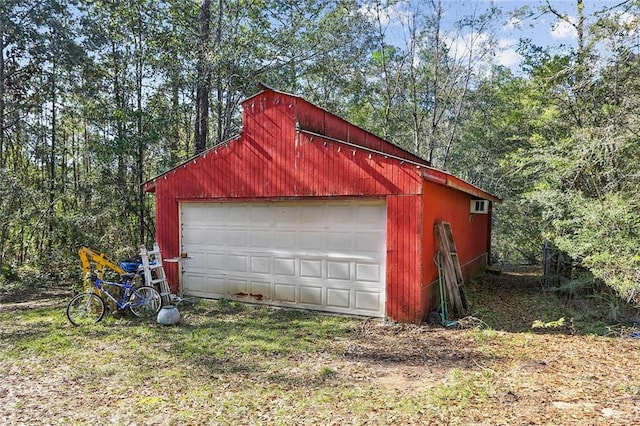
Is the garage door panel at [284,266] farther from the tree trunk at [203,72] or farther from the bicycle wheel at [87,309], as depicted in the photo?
the tree trunk at [203,72]

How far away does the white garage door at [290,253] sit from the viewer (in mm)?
7059

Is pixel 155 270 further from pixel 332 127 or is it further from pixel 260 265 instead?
pixel 332 127

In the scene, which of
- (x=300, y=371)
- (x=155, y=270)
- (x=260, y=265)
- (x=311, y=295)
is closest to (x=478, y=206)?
(x=311, y=295)

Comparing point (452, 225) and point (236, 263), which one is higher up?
point (452, 225)

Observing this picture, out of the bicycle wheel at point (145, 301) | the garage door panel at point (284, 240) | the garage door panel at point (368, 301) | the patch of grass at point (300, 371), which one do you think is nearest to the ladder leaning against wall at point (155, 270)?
the bicycle wheel at point (145, 301)

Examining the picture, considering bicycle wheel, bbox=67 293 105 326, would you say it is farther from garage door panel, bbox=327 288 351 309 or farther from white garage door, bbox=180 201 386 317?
garage door panel, bbox=327 288 351 309

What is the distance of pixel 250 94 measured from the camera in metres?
12.5

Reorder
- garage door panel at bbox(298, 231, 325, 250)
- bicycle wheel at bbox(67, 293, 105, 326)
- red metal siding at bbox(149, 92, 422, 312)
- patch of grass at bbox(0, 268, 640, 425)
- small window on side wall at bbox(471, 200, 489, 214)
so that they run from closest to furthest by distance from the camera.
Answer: patch of grass at bbox(0, 268, 640, 425), red metal siding at bbox(149, 92, 422, 312), bicycle wheel at bbox(67, 293, 105, 326), garage door panel at bbox(298, 231, 325, 250), small window on side wall at bbox(471, 200, 489, 214)

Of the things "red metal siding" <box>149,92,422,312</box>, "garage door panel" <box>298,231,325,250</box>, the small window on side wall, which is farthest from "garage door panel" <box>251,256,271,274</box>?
the small window on side wall

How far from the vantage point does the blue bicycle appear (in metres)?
6.92

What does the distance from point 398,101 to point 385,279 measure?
541 inches

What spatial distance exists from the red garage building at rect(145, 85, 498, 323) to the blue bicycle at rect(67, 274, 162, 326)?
61.3 inches

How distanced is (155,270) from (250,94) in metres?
6.56

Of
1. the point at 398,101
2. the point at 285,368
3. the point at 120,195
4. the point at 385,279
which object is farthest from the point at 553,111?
the point at 120,195
